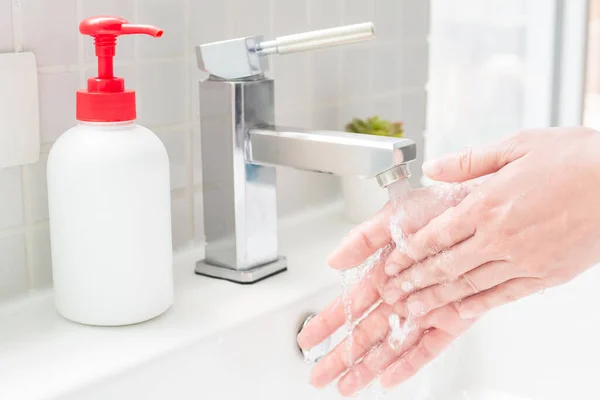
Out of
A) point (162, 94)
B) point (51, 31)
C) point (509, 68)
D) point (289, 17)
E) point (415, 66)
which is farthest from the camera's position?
point (509, 68)

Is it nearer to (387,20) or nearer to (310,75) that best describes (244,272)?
(310,75)

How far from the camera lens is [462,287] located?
22.6 inches

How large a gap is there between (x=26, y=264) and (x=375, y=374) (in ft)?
0.94

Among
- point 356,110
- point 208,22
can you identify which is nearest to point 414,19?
point 356,110

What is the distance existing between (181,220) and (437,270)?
0.30 meters

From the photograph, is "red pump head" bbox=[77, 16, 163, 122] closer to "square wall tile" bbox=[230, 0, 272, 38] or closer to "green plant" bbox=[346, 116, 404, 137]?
"square wall tile" bbox=[230, 0, 272, 38]

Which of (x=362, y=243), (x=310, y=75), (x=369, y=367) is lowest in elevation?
(x=369, y=367)

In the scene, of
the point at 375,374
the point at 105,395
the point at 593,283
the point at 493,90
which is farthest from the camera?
the point at 493,90

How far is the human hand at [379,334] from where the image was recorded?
1.97 ft

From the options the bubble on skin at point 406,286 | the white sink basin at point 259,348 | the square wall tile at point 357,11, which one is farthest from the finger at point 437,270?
the square wall tile at point 357,11

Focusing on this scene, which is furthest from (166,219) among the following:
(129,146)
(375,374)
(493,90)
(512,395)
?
(493,90)

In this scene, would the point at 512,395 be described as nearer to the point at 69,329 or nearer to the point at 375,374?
the point at 375,374

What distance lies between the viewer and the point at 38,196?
655mm

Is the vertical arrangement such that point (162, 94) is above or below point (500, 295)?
above
